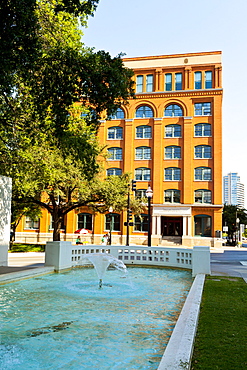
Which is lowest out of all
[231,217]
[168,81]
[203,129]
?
[231,217]

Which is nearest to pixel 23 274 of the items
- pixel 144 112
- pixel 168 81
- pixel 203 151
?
pixel 203 151

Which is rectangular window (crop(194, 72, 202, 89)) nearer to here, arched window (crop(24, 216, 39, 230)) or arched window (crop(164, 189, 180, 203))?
arched window (crop(164, 189, 180, 203))

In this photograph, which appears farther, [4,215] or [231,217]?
[231,217]

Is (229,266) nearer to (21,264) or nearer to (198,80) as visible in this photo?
(21,264)

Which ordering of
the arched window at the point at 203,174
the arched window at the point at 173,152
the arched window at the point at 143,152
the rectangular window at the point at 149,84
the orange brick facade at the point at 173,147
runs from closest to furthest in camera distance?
the orange brick facade at the point at 173,147, the arched window at the point at 203,174, the arched window at the point at 173,152, the arched window at the point at 143,152, the rectangular window at the point at 149,84

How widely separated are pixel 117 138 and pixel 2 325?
45985mm

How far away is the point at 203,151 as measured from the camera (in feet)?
159

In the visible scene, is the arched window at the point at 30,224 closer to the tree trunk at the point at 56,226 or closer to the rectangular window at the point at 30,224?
the rectangular window at the point at 30,224

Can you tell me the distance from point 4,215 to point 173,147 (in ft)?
122

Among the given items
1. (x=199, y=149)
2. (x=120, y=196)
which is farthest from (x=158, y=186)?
(x=120, y=196)

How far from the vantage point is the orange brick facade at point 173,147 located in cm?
4756

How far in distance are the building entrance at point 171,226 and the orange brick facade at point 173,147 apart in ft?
0.13

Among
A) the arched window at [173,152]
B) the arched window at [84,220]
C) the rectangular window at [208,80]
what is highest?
the rectangular window at [208,80]

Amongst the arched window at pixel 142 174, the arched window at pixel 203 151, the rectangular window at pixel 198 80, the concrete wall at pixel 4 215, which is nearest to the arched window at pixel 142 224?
the arched window at pixel 142 174
